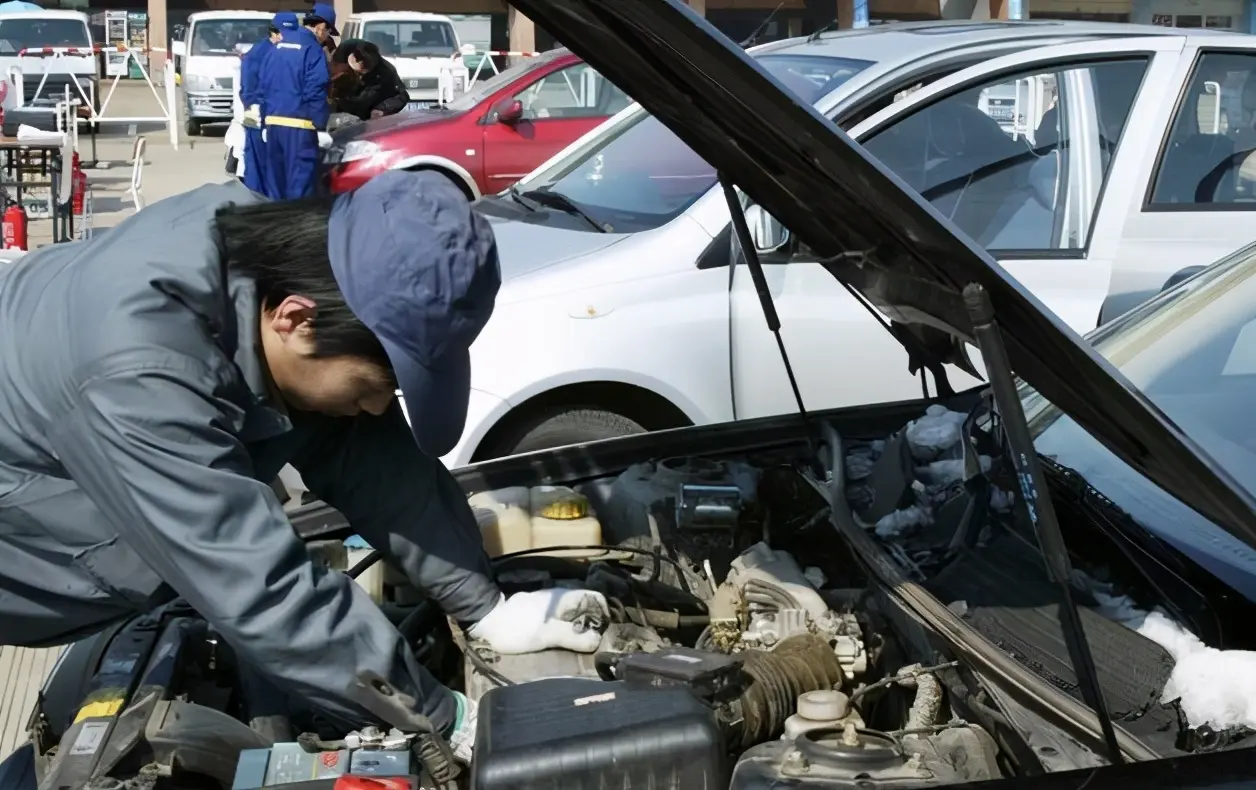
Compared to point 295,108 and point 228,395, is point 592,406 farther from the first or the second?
point 295,108

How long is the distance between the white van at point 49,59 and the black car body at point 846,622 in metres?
16.3

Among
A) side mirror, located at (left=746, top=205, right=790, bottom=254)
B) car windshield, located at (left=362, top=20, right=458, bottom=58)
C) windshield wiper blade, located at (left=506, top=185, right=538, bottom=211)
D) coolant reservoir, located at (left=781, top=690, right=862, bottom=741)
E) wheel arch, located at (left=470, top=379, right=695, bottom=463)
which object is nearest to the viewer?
coolant reservoir, located at (left=781, top=690, right=862, bottom=741)

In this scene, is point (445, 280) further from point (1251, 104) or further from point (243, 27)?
point (243, 27)

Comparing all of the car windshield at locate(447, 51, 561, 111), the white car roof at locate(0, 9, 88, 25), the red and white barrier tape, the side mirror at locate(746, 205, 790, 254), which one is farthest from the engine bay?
the white car roof at locate(0, 9, 88, 25)

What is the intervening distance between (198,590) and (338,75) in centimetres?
1106

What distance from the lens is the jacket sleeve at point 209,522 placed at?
1.87 m

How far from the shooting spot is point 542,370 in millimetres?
4074

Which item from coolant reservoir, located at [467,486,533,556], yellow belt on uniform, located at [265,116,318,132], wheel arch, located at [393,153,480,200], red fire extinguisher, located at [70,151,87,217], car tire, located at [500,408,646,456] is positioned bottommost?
red fire extinguisher, located at [70,151,87,217]

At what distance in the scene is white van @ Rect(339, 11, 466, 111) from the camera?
18.6m

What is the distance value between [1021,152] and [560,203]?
1.67 meters

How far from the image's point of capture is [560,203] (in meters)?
4.92

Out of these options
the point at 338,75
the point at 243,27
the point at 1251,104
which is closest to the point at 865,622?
the point at 1251,104

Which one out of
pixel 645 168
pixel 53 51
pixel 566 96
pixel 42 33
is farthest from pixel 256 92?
pixel 42 33

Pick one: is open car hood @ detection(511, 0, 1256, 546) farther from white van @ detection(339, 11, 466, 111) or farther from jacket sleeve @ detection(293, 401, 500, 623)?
white van @ detection(339, 11, 466, 111)
